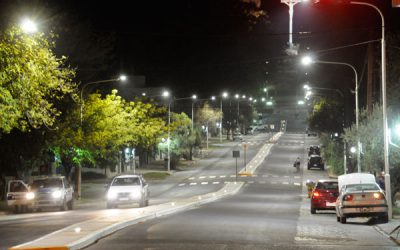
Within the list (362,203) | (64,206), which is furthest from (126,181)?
(362,203)

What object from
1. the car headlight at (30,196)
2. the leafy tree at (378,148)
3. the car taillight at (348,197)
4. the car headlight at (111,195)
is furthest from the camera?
the car headlight at (30,196)

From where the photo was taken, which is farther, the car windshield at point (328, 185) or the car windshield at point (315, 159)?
the car windshield at point (315, 159)

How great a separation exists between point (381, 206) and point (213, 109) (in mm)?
91763

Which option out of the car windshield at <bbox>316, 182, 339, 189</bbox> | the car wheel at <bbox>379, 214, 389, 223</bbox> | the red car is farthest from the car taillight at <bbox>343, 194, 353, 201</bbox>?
the car windshield at <bbox>316, 182, 339, 189</bbox>

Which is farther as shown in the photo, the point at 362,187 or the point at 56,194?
the point at 56,194

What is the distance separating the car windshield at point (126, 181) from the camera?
3564 centimetres

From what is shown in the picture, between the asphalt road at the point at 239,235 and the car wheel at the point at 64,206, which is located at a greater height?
the asphalt road at the point at 239,235

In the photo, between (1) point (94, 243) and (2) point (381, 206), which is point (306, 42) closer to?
(2) point (381, 206)

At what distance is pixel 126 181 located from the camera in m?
36.2

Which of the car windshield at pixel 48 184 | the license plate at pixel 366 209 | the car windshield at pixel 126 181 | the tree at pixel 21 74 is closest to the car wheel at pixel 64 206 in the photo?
the car windshield at pixel 48 184

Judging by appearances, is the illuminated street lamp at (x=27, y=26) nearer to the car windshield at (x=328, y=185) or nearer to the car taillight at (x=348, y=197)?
the car taillight at (x=348, y=197)

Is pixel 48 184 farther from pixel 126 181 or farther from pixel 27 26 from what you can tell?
pixel 27 26

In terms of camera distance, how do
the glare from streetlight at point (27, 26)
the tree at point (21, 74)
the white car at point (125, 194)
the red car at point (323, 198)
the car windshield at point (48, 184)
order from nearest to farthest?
the tree at point (21, 74) < the glare from streetlight at point (27, 26) < the red car at point (323, 198) < the white car at point (125, 194) < the car windshield at point (48, 184)

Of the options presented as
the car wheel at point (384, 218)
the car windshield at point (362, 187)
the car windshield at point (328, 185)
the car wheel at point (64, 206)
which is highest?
the car windshield at point (362, 187)
